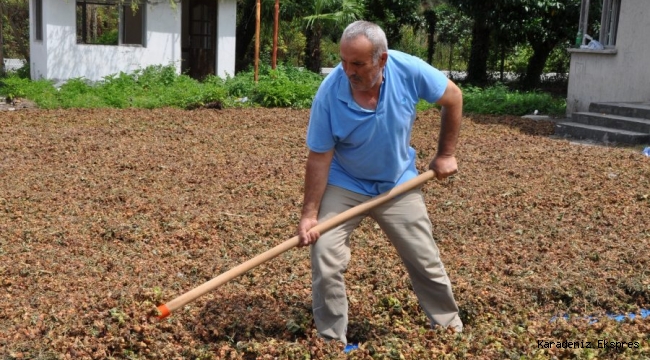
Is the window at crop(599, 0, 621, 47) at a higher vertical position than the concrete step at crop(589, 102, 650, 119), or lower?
higher

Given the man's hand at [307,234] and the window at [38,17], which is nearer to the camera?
the man's hand at [307,234]

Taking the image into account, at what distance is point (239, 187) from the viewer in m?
8.08

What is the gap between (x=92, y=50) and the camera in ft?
58.2

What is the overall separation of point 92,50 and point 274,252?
15.0 metres

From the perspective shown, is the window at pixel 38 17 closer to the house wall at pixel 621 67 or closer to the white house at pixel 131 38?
the white house at pixel 131 38

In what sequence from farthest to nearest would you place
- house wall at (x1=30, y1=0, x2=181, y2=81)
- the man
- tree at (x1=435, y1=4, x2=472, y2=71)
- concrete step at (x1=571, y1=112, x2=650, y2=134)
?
tree at (x1=435, y1=4, x2=472, y2=71) < house wall at (x1=30, y1=0, x2=181, y2=81) < concrete step at (x1=571, y1=112, x2=650, y2=134) < the man

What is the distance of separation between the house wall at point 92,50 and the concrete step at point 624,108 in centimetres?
983

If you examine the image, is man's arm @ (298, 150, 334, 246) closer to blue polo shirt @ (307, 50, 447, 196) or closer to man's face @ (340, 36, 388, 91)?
blue polo shirt @ (307, 50, 447, 196)

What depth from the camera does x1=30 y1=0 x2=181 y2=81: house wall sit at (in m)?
17.4

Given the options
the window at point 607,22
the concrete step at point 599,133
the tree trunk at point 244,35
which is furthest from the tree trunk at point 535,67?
the concrete step at point 599,133

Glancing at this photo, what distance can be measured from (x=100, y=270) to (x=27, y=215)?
1.78 m

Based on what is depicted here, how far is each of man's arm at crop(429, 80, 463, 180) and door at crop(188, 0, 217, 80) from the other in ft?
54.1

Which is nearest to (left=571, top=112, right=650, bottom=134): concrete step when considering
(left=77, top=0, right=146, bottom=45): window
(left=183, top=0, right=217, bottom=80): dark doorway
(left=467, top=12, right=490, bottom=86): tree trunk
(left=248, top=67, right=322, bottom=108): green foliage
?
(left=248, top=67, right=322, bottom=108): green foliage

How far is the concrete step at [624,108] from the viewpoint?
40.1 feet
